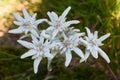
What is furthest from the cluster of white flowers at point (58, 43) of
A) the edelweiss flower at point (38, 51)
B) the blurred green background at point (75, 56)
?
the blurred green background at point (75, 56)

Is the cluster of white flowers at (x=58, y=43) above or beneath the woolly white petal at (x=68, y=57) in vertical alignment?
above

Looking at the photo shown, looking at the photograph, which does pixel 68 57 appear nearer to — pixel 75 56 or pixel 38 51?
pixel 38 51

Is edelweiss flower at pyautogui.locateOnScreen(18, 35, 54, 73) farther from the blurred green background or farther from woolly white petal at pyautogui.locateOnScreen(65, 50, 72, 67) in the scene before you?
the blurred green background

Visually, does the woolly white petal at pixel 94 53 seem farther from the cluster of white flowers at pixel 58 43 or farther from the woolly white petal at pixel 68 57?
the woolly white petal at pixel 68 57

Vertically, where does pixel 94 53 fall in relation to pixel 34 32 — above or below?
below

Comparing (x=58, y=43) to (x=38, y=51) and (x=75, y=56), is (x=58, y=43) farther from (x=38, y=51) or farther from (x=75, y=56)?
(x=75, y=56)

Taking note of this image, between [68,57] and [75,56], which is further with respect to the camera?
[75,56]

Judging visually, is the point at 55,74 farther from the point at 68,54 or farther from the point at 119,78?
the point at 68,54

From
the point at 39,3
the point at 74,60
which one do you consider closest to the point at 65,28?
the point at 74,60

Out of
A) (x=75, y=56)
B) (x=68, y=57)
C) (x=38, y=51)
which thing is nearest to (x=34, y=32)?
(x=38, y=51)

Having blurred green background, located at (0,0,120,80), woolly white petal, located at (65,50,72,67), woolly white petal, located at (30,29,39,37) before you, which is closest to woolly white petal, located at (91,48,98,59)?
woolly white petal, located at (65,50,72,67)
